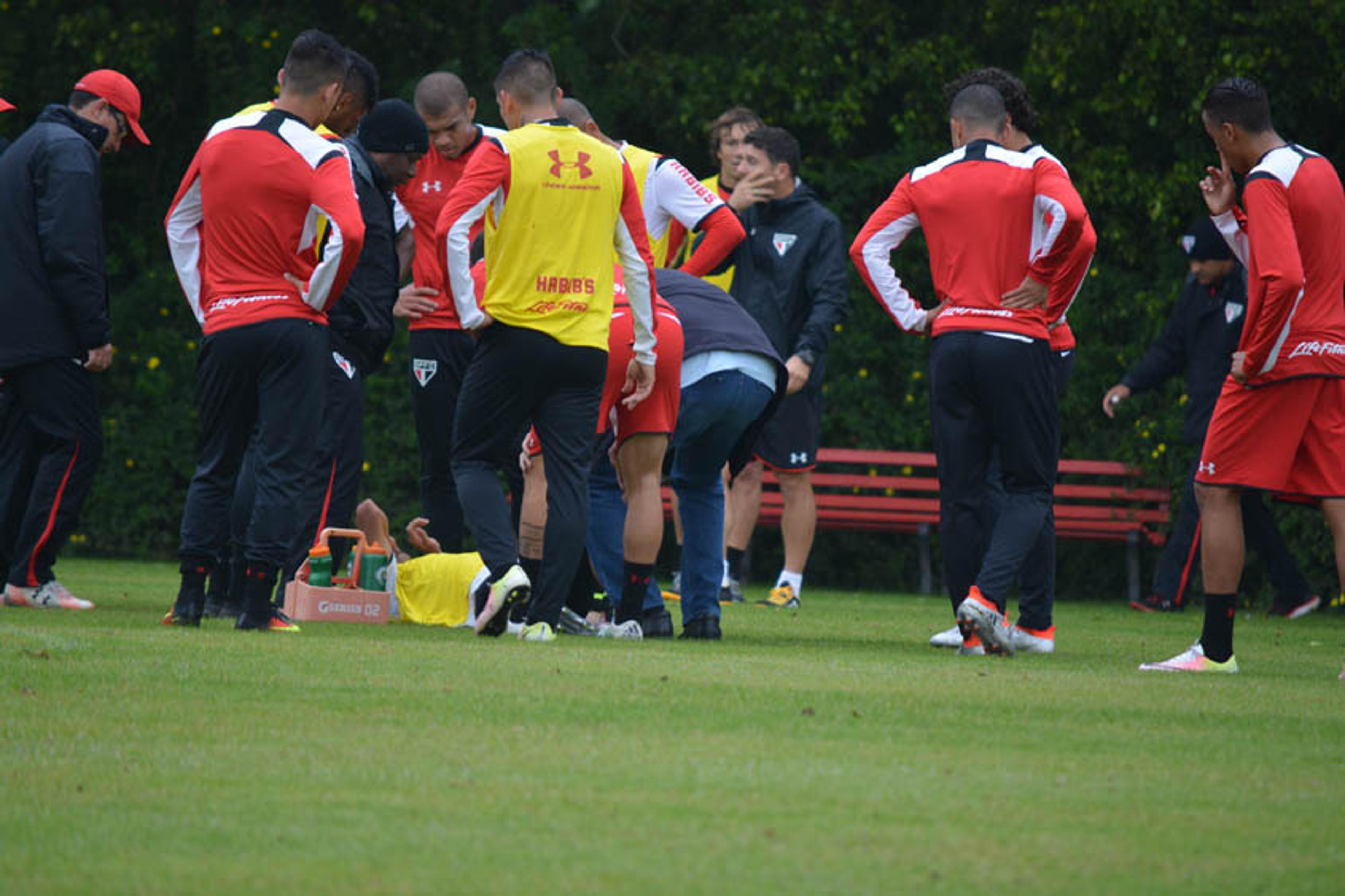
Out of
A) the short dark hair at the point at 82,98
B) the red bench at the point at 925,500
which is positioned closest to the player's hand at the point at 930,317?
the short dark hair at the point at 82,98

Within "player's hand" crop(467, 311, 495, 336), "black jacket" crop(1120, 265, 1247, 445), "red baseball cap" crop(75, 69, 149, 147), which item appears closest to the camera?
"player's hand" crop(467, 311, 495, 336)

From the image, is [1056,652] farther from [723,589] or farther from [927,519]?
[927,519]

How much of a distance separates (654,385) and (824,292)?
13.2ft

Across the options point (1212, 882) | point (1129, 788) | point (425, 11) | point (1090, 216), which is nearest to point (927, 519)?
point (1090, 216)

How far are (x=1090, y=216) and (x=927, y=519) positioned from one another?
278 centimetres

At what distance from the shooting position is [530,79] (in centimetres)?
786

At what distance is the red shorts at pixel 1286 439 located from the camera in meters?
7.17

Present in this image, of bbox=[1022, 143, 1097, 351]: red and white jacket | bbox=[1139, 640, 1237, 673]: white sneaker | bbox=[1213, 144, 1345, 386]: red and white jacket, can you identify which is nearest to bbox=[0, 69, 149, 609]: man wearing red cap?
bbox=[1022, 143, 1097, 351]: red and white jacket

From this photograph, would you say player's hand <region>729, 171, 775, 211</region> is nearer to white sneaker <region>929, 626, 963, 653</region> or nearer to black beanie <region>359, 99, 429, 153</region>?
black beanie <region>359, 99, 429, 153</region>

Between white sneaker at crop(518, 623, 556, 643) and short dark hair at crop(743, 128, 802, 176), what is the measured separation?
3.94m

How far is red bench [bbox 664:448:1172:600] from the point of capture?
14.8 m

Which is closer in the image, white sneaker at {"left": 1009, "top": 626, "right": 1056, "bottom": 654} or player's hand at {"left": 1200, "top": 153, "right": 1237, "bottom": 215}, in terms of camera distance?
player's hand at {"left": 1200, "top": 153, "right": 1237, "bottom": 215}

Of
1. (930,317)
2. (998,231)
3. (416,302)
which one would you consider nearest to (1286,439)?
(998,231)

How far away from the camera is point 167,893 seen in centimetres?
334
